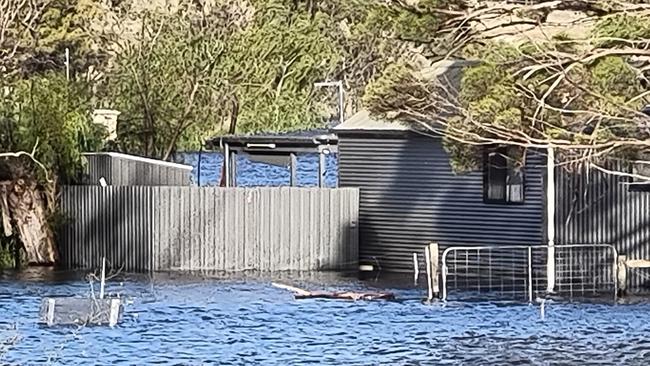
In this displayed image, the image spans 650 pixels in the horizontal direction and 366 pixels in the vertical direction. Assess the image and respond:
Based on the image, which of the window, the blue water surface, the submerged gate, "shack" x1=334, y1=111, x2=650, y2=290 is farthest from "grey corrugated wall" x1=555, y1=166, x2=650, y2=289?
the blue water surface

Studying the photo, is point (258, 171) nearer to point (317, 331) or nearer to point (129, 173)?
point (129, 173)

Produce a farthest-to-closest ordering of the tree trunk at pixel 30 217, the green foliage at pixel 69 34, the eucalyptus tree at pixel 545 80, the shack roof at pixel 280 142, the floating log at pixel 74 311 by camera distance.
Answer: the green foliage at pixel 69 34 < the shack roof at pixel 280 142 < the tree trunk at pixel 30 217 < the floating log at pixel 74 311 < the eucalyptus tree at pixel 545 80

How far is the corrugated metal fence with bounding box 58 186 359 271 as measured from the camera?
38.5 m

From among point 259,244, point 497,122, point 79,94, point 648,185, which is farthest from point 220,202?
point 497,122

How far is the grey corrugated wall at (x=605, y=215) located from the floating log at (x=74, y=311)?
32.8 feet

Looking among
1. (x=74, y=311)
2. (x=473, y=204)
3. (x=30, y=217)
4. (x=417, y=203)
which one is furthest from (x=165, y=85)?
(x=74, y=311)

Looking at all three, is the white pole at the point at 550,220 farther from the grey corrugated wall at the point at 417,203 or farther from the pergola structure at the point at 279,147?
the pergola structure at the point at 279,147

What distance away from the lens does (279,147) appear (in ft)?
139

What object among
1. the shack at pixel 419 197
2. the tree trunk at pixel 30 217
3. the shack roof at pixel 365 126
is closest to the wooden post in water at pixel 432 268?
the shack at pixel 419 197

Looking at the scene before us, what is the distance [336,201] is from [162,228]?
157 inches

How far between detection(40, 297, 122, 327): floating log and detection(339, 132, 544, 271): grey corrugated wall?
9760mm

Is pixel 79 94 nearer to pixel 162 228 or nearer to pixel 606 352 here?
pixel 162 228

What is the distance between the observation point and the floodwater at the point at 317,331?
26.1m

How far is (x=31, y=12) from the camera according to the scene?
226ft
